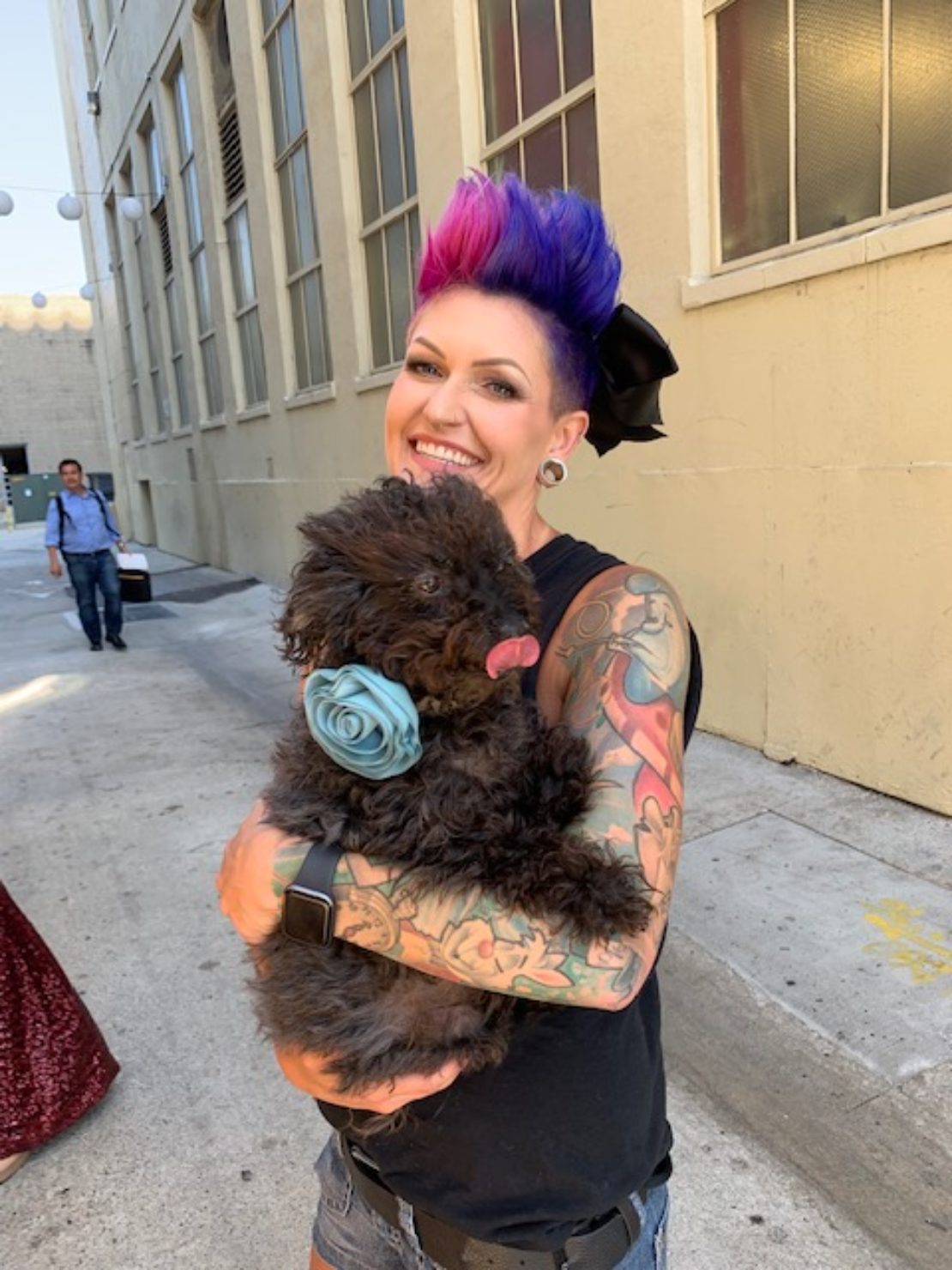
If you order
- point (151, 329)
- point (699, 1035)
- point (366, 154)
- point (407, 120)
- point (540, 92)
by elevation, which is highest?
point (151, 329)

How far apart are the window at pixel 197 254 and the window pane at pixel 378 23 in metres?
7.02

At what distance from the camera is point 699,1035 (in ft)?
9.21

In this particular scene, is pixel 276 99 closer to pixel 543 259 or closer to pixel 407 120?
pixel 407 120

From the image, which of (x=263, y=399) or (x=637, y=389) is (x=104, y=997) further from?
(x=263, y=399)

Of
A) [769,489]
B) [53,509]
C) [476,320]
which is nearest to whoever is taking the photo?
[476,320]

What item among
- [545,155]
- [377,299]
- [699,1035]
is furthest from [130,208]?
[699,1035]

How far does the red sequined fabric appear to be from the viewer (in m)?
2.39

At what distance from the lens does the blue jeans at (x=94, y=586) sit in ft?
30.4

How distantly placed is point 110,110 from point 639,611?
23.7m

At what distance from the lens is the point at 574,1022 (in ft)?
3.67

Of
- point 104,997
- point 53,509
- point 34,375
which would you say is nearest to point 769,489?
point 104,997

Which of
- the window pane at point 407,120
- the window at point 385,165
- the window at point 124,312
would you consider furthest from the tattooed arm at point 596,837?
the window at point 124,312

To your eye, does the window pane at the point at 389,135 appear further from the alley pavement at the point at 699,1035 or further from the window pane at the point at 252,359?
the alley pavement at the point at 699,1035

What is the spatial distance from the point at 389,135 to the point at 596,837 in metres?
8.73
